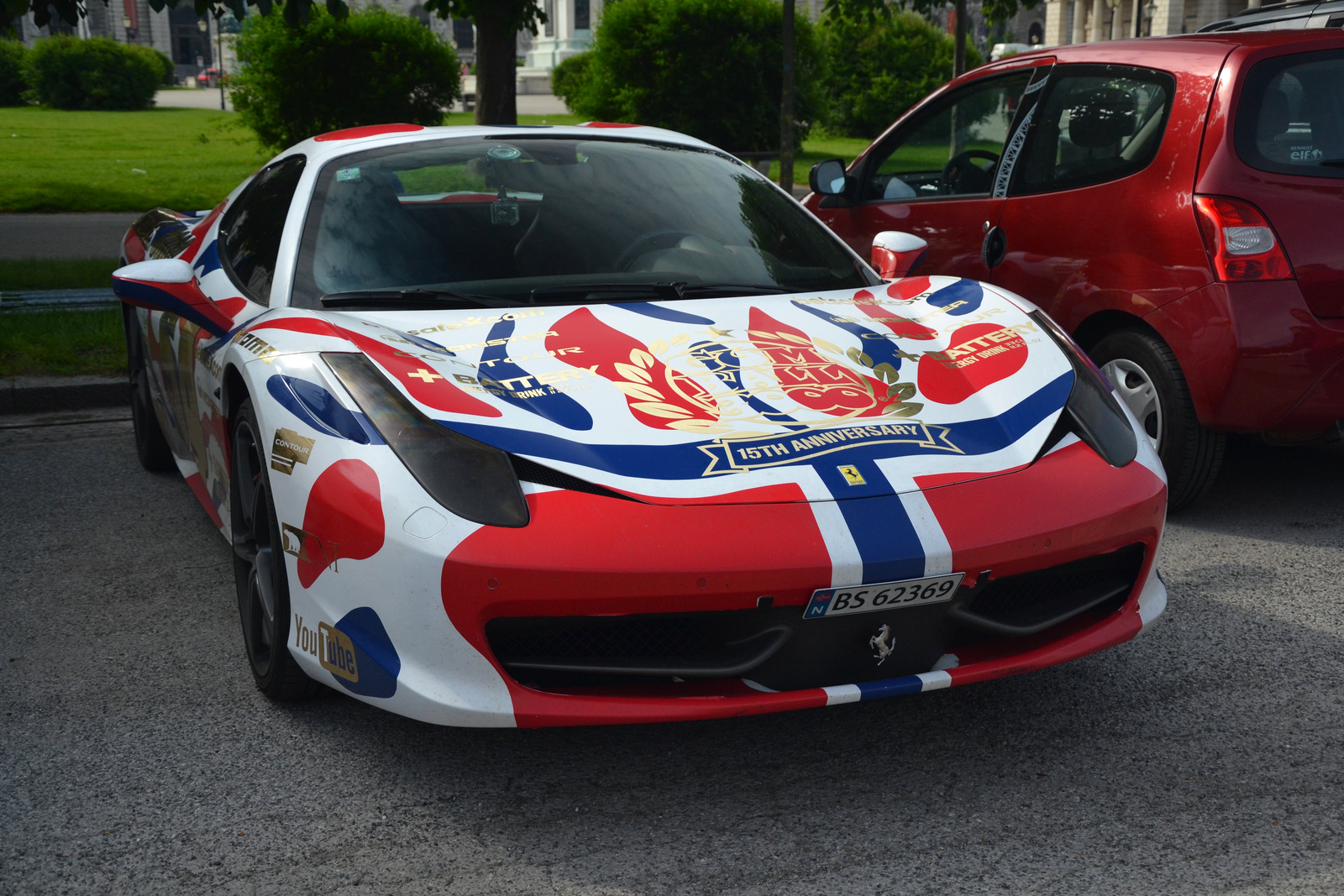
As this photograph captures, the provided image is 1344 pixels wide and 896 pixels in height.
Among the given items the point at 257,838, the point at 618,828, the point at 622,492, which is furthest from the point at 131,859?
the point at 622,492

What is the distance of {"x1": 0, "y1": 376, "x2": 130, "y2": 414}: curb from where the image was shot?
6109 millimetres

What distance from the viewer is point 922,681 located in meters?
2.56

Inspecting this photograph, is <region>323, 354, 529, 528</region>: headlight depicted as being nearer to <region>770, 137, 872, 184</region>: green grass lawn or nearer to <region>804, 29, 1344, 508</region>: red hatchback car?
<region>804, 29, 1344, 508</region>: red hatchback car

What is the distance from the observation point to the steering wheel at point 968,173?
5527 millimetres

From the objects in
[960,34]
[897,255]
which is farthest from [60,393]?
[960,34]

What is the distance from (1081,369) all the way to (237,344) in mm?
2045

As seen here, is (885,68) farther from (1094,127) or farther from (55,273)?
(1094,127)

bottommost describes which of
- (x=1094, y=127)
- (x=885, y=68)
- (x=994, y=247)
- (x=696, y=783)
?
(x=696, y=783)

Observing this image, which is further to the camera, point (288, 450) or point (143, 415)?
point (143, 415)

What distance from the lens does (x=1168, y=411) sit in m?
4.44

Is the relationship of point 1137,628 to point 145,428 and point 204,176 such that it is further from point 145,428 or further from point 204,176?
point 204,176

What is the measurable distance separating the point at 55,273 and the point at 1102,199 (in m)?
6.78

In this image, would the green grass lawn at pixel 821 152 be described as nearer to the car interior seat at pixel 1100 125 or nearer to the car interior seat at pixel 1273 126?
the car interior seat at pixel 1100 125

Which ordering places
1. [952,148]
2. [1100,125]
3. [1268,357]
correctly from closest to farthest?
[1268,357] < [1100,125] < [952,148]
